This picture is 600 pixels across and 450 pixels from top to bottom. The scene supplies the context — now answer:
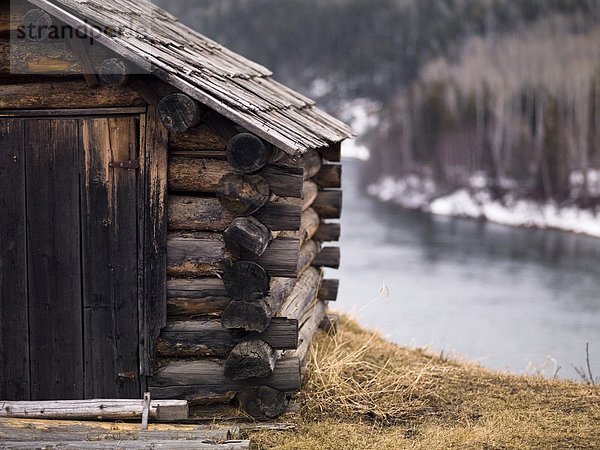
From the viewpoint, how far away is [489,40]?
5725 cm

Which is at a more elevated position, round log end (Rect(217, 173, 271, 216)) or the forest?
the forest

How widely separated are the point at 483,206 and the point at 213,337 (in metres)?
30.2

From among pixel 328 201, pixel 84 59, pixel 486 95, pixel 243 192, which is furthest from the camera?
pixel 486 95

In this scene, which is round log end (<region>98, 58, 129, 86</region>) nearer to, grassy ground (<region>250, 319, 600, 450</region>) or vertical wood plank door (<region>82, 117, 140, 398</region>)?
vertical wood plank door (<region>82, 117, 140, 398</region>)

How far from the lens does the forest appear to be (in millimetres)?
36344

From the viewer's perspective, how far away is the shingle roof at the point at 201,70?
550 centimetres

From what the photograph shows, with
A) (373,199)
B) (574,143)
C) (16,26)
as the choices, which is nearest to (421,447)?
(16,26)

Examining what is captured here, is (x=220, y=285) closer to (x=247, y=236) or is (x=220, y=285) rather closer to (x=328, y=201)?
(x=247, y=236)

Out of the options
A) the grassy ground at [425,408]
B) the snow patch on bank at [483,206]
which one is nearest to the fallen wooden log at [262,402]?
the grassy ground at [425,408]

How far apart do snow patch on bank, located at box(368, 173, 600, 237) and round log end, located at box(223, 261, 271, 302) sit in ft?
81.7

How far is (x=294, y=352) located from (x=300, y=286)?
98 centimetres

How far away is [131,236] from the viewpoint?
236 inches

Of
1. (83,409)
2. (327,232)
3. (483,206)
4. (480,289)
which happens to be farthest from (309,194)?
(483,206)

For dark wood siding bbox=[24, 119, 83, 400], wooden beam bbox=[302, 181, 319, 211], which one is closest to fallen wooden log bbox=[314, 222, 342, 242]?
wooden beam bbox=[302, 181, 319, 211]
